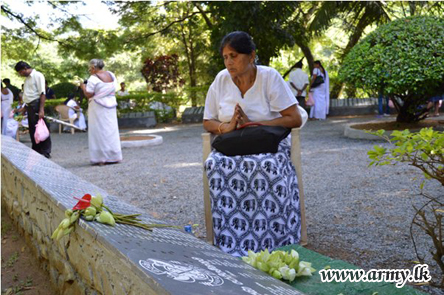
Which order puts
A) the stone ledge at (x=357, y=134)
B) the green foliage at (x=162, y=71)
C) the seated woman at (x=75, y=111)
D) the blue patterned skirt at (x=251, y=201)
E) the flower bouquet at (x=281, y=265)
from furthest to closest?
the green foliage at (x=162, y=71) < the seated woman at (x=75, y=111) < the stone ledge at (x=357, y=134) < the blue patterned skirt at (x=251, y=201) < the flower bouquet at (x=281, y=265)

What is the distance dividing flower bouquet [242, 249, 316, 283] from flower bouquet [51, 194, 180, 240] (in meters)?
0.63

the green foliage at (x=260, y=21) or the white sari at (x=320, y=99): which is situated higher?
the green foliage at (x=260, y=21)

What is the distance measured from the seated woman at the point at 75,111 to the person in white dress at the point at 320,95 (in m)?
7.39

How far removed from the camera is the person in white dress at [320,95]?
17000 millimetres

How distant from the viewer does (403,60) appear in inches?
395

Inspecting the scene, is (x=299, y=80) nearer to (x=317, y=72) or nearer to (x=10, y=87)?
(x=317, y=72)

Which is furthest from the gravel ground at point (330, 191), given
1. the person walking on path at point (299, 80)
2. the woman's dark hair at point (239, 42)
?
the person walking on path at point (299, 80)

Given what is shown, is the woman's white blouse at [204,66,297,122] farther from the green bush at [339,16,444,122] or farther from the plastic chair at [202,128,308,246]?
the green bush at [339,16,444,122]

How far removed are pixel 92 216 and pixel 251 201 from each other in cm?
145

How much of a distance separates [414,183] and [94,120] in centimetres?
553

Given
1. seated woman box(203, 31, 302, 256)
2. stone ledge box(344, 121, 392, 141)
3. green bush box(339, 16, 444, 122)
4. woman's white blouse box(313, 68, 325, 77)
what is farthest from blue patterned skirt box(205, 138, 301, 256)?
woman's white blouse box(313, 68, 325, 77)

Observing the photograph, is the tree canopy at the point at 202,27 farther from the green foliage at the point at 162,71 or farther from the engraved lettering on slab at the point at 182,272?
the engraved lettering on slab at the point at 182,272

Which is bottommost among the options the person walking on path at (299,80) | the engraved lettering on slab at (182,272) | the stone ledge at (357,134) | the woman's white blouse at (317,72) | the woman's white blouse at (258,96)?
the stone ledge at (357,134)

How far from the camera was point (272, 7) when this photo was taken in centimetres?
1698
